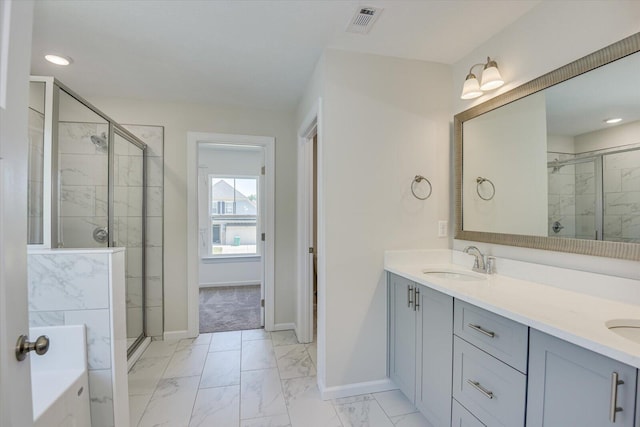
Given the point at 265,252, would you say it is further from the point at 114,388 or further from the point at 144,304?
the point at 114,388

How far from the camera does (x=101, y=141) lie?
2.19 m

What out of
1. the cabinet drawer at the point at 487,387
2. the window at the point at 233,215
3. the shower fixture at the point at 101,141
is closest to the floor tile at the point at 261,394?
the cabinet drawer at the point at 487,387

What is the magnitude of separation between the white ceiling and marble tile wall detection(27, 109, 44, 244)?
0.63 meters

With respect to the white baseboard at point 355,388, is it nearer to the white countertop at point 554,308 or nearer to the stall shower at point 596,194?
the white countertop at point 554,308

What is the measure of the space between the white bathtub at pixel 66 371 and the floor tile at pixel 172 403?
0.44 meters

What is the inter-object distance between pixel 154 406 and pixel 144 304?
3.83ft

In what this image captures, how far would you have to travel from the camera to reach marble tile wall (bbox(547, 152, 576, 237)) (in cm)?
144

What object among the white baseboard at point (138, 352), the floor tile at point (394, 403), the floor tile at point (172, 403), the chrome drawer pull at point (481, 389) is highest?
the chrome drawer pull at point (481, 389)

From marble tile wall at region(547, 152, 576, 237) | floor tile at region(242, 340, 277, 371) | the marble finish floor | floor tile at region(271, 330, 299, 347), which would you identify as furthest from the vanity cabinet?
floor tile at region(271, 330, 299, 347)

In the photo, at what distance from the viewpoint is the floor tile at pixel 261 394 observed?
72.3 inches

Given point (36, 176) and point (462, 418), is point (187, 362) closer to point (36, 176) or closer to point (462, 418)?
point (36, 176)

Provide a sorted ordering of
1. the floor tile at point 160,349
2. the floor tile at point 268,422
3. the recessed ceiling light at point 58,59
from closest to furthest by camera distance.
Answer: the floor tile at point 268,422 → the recessed ceiling light at point 58,59 → the floor tile at point 160,349

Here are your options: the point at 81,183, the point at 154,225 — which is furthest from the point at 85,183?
the point at 154,225

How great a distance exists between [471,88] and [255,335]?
2.86 metres
